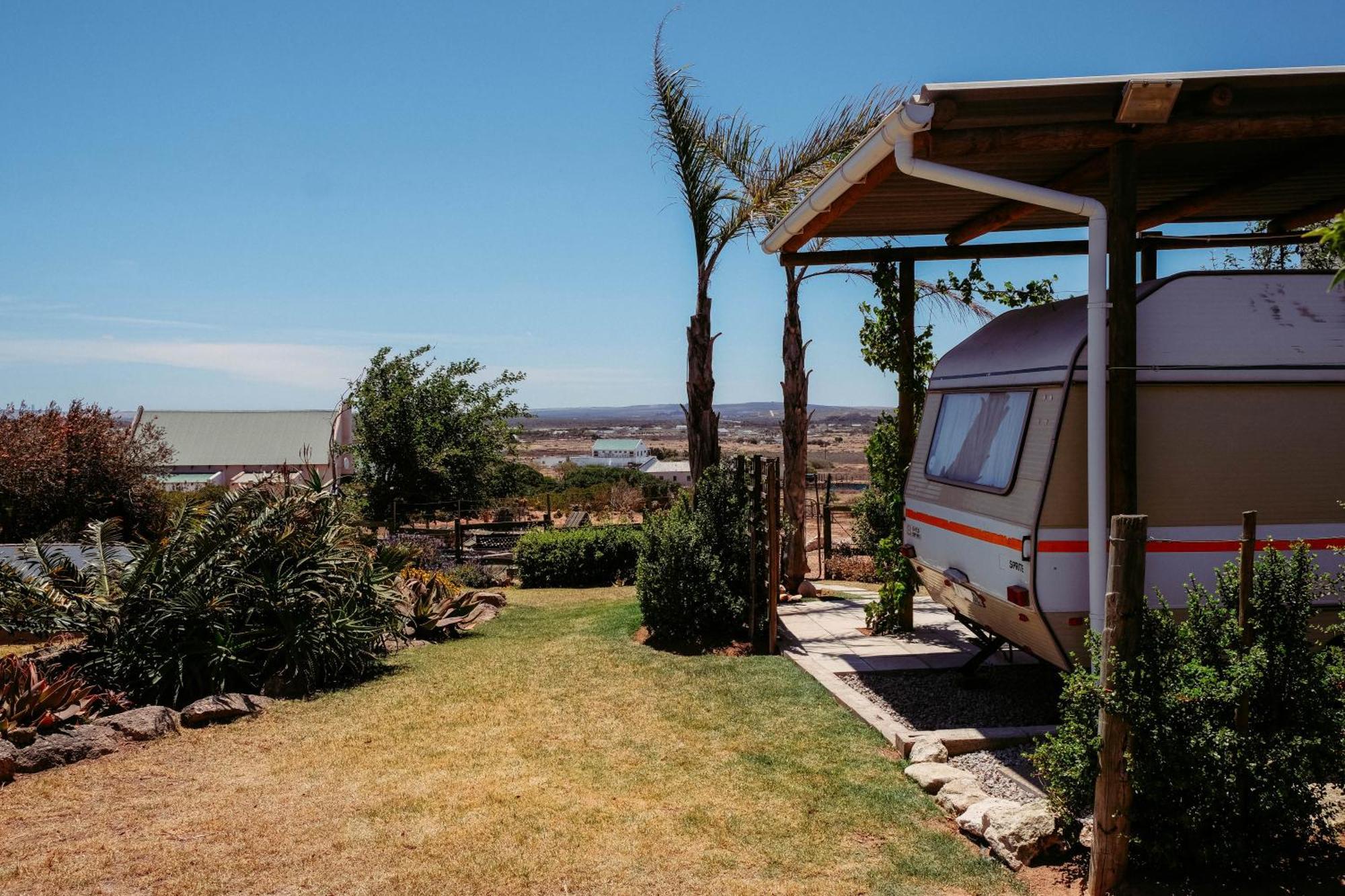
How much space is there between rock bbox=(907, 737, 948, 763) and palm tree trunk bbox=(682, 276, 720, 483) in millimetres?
6650

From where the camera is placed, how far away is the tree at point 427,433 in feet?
84.8

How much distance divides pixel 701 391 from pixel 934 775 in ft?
24.8

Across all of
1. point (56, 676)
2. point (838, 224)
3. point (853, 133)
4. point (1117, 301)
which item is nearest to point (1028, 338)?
point (1117, 301)

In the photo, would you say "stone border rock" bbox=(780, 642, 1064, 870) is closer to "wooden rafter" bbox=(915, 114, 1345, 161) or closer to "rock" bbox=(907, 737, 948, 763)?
"rock" bbox=(907, 737, 948, 763)

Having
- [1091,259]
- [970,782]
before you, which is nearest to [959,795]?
[970,782]

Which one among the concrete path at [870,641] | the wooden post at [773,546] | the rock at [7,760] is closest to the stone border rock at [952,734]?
the concrete path at [870,641]

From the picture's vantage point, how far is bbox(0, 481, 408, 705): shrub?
26.2 feet

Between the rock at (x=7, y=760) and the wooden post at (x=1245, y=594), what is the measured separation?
22.2 ft

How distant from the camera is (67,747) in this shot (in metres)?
6.42

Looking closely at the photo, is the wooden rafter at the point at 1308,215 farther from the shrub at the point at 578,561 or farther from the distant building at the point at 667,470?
the distant building at the point at 667,470

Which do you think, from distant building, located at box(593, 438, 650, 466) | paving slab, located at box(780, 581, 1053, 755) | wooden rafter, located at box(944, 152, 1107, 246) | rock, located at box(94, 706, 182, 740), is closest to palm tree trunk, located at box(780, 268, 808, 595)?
paving slab, located at box(780, 581, 1053, 755)

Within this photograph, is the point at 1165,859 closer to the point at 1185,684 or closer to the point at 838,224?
the point at 1185,684

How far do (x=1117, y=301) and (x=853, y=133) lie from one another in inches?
256

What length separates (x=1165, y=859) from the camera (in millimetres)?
4176
